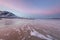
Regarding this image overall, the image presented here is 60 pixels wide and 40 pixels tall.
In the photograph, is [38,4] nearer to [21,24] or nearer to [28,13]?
[28,13]

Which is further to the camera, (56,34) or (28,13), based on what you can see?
(28,13)

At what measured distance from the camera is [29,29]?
57.0 inches

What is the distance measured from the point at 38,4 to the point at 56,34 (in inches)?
18.3

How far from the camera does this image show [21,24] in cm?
151

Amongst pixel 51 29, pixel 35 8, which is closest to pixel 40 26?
pixel 51 29

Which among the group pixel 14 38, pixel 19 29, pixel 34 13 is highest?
pixel 34 13

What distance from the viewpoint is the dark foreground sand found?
1.40 meters

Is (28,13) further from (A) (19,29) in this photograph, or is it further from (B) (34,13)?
(A) (19,29)

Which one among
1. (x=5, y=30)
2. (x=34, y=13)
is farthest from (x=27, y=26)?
(x=5, y=30)

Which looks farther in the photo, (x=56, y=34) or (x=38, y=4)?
(x=38, y=4)

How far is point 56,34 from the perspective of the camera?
1393 millimetres

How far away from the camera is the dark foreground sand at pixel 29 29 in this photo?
1.40 m

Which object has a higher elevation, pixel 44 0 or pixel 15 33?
pixel 44 0

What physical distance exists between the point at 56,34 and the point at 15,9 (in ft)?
2.11
